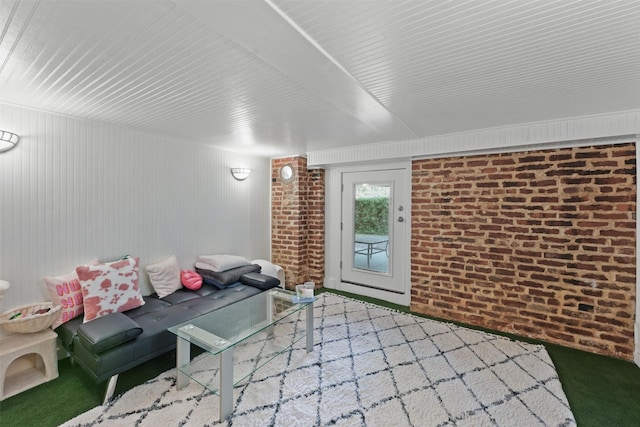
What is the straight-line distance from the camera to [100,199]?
2.73 meters

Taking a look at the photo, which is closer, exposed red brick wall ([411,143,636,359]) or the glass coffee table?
the glass coffee table

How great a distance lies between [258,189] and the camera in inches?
174

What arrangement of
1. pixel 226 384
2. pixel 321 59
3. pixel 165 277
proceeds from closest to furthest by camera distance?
pixel 321 59 → pixel 226 384 → pixel 165 277

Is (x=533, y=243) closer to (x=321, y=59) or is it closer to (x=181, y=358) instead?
(x=321, y=59)

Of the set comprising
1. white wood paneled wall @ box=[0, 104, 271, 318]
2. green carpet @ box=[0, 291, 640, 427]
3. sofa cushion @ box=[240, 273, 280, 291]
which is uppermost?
white wood paneled wall @ box=[0, 104, 271, 318]

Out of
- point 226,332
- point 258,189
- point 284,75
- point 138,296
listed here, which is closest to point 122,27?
point 284,75

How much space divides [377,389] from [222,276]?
6.51 ft

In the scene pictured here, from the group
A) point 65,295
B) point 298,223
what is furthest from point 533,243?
point 65,295

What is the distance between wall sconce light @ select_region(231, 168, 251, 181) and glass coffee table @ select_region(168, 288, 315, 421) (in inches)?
67.9

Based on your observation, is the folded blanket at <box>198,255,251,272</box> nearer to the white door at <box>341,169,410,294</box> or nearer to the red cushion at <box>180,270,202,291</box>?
the red cushion at <box>180,270,202,291</box>

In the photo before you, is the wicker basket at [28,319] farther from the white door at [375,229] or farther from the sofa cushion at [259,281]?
the white door at [375,229]

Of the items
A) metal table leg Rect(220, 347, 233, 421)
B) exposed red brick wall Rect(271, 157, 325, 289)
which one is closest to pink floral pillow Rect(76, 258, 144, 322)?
metal table leg Rect(220, 347, 233, 421)

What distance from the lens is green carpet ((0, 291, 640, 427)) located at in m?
1.79

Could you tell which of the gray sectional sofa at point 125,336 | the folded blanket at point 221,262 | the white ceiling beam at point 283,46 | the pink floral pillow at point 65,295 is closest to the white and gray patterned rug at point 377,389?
the gray sectional sofa at point 125,336
